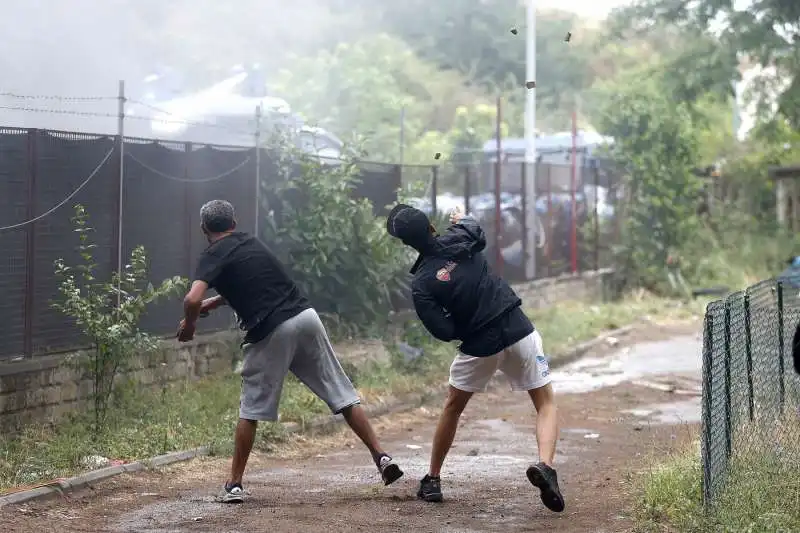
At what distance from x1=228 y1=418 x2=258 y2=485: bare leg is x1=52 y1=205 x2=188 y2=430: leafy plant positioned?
1.59 m

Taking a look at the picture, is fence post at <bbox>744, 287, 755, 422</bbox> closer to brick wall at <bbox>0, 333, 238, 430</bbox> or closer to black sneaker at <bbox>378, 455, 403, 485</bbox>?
black sneaker at <bbox>378, 455, 403, 485</bbox>

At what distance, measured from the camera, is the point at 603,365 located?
14.8 meters

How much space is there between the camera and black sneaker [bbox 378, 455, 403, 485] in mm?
7512

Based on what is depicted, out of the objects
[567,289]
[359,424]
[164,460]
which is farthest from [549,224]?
[359,424]

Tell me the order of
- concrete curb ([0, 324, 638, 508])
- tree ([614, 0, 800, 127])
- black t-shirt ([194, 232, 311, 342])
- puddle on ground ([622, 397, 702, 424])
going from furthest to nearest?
tree ([614, 0, 800, 127]) → puddle on ground ([622, 397, 702, 424]) → black t-shirt ([194, 232, 311, 342]) → concrete curb ([0, 324, 638, 508])

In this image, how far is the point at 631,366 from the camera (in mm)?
14625

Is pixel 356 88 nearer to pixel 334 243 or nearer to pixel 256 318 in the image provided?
pixel 334 243

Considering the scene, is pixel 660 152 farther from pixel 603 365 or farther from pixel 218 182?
pixel 218 182

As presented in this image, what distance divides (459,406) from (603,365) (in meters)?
7.52

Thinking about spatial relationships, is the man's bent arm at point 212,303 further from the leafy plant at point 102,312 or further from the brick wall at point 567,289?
the brick wall at point 567,289

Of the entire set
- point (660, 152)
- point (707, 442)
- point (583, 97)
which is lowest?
point (707, 442)

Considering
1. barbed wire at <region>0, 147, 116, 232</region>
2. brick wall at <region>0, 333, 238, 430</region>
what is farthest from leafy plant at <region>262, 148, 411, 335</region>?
barbed wire at <region>0, 147, 116, 232</region>

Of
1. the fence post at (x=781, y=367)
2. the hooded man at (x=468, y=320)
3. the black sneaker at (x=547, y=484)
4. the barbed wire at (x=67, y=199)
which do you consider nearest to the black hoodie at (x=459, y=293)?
the hooded man at (x=468, y=320)

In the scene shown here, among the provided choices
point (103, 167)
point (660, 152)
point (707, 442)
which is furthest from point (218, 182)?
point (660, 152)
